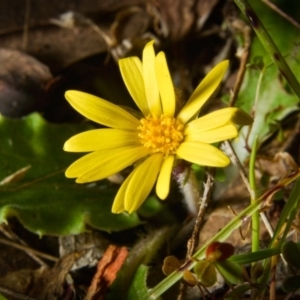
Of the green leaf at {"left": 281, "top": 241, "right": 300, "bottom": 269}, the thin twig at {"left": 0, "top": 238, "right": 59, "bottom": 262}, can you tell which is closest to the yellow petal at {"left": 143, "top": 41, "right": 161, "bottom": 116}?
the green leaf at {"left": 281, "top": 241, "right": 300, "bottom": 269}

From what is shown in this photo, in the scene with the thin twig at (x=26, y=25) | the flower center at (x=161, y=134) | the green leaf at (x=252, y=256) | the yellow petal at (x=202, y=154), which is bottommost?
the green leaf at (x=252, y=256)

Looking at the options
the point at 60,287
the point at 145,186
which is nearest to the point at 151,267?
the point at 60,287

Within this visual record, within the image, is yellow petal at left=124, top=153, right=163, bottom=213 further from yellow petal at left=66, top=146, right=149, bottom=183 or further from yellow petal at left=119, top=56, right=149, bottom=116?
yellow petal at left=119, top=56, right=149, bottom=116

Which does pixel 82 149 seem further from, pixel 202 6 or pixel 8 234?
pixel 202 6

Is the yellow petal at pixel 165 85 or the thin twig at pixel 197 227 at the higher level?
the yellow petal at pixel 165 85

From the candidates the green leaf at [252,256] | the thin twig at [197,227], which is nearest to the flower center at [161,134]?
the thin twig at [197,227]

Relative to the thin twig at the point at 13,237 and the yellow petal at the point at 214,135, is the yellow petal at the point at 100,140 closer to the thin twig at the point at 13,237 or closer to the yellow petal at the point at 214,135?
the yellow petal at the point at 214,135
